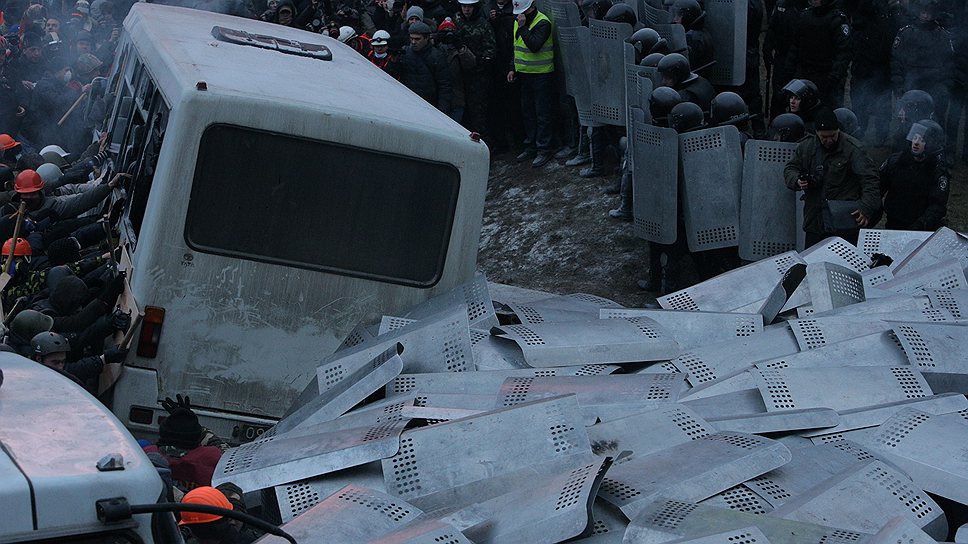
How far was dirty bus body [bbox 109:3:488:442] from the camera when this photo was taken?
630 cm

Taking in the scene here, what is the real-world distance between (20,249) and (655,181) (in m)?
5.17

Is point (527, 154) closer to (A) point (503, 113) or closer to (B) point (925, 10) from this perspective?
(A) point (503, 113)

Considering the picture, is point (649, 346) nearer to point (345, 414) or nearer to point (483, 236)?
point (345, 414)

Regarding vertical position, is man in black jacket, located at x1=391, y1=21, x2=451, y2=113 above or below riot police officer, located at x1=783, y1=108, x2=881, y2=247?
below

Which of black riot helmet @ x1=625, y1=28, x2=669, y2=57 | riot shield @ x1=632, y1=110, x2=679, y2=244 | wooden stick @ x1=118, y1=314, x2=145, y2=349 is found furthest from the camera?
black riot helmet @ x1=625, y1=28, x2=669, y2=57

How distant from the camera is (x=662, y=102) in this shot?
34.9ft

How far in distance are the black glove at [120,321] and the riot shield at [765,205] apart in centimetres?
545

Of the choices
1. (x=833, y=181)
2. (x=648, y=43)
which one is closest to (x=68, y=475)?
(x=833, y=181)

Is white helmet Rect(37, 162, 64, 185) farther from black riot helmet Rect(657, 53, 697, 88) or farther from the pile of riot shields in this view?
black riot helmet Rect(657, 53, 697, 88)

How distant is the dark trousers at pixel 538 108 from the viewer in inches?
563

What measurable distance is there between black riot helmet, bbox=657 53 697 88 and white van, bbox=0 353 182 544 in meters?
8.07

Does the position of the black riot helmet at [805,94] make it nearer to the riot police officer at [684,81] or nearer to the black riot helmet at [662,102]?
the riot police officer at [684,81]

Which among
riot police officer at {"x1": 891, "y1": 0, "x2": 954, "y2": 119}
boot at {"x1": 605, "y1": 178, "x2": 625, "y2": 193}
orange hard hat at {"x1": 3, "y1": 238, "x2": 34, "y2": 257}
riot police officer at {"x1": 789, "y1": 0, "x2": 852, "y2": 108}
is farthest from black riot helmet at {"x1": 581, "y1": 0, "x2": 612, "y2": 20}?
orange hard hat at {"x1": 3, "y1": 238, "x2": 34, "y2": 257}

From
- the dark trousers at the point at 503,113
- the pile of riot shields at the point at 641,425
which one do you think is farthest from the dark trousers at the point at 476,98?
the pile of riot shields at the point at 641,425
